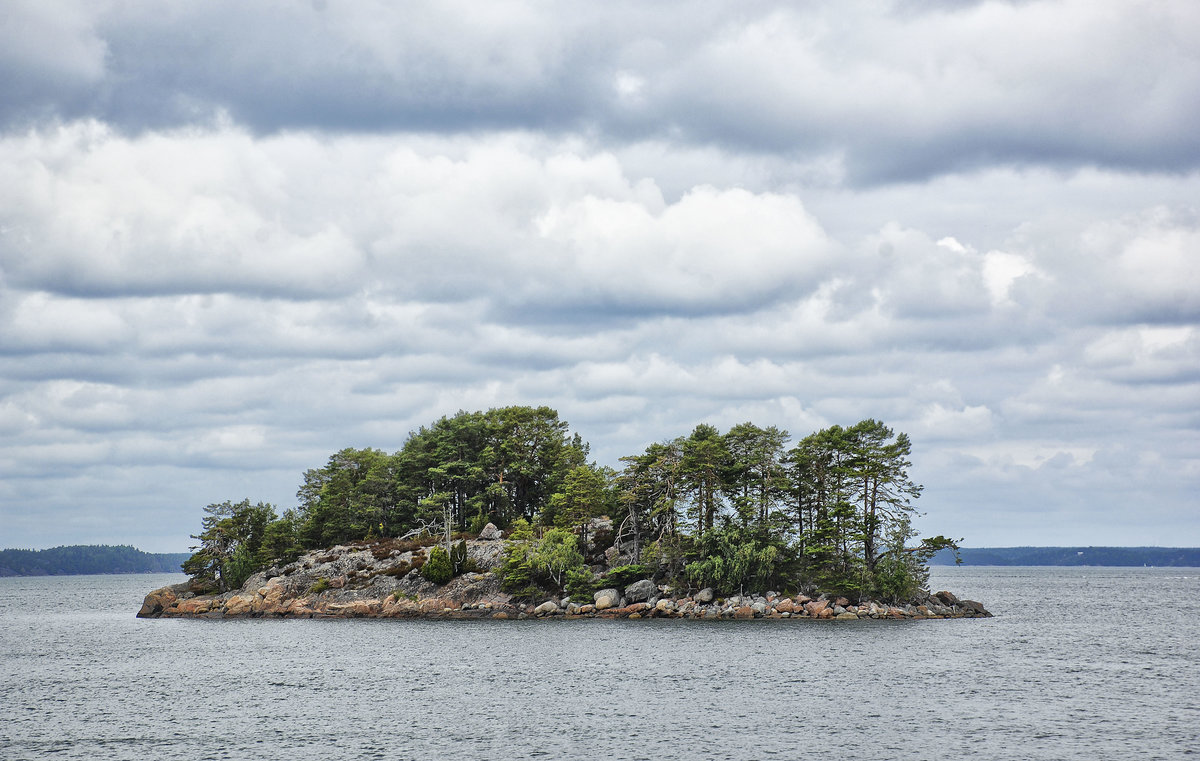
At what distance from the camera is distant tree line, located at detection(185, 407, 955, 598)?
4402 inches

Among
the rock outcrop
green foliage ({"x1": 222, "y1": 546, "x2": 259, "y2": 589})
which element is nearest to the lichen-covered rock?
the rock outcrop

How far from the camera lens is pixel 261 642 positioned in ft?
319

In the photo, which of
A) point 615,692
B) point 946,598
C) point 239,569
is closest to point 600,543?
point 946,598

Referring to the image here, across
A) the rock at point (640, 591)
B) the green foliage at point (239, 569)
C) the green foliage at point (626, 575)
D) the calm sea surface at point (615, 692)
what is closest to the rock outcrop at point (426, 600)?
the rock at point (640, 591)

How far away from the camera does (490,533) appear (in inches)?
5418

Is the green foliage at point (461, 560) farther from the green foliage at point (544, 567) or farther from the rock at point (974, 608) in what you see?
the rock at point (974, 608)

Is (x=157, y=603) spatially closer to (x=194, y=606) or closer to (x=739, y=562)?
(x=194, y=606)

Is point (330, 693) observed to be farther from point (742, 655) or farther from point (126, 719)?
point (742, 655)

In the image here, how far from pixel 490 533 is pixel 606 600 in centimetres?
2731

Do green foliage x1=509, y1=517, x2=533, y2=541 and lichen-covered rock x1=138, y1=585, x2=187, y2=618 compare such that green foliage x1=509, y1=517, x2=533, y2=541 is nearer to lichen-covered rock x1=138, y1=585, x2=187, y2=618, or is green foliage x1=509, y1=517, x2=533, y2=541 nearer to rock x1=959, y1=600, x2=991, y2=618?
lichen-covered rock x1=138, y1=585, x2=187, y2=618

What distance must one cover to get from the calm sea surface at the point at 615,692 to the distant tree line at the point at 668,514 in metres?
11.0

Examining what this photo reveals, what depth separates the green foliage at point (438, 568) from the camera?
12494cm

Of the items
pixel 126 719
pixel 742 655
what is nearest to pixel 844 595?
pixel 742 655

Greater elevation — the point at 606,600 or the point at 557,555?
the point at 557,555
